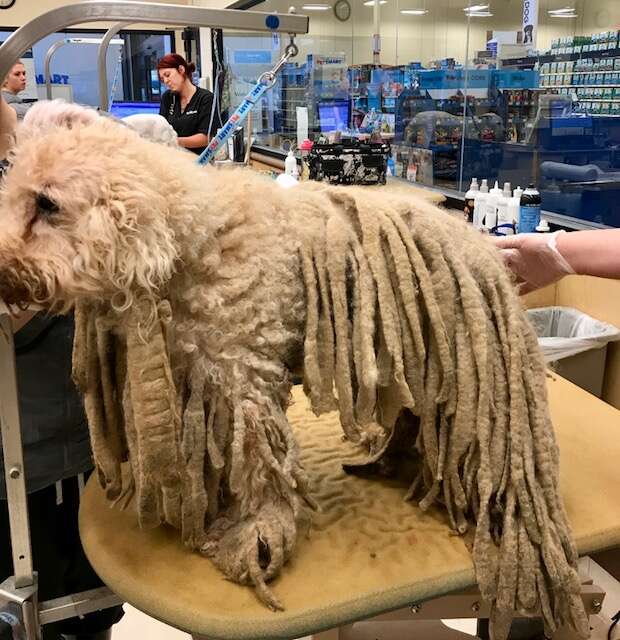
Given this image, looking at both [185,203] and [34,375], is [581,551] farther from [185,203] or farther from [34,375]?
[34,375]

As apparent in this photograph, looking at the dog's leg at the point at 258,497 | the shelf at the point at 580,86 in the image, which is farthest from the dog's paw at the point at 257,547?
the shelf at the point at 580,86

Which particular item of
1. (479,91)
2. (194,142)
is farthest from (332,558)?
(194,142)

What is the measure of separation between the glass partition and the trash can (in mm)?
325

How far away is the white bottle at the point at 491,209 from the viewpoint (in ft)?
7.06

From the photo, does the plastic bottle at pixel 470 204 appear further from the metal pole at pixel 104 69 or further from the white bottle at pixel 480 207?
the metal pole at pixel 104 69

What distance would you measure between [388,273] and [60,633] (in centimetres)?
93

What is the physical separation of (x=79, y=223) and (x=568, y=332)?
154 cm

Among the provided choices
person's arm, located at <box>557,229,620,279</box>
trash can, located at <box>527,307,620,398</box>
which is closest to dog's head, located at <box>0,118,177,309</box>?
person's arm, located at <box>557,229,620,279</box>

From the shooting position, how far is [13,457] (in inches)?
33.0

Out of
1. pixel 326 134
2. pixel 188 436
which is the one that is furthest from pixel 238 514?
pixel 326 134

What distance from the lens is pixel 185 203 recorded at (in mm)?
796

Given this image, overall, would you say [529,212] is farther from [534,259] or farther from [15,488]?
[15,488]

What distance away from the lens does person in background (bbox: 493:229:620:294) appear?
1.02m

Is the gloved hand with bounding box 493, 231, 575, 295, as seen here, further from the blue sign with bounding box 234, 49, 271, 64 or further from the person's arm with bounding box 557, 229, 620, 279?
the blue sign with bounding box 234, 49, 271, 64
